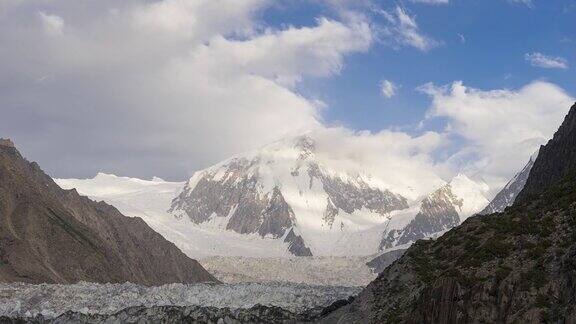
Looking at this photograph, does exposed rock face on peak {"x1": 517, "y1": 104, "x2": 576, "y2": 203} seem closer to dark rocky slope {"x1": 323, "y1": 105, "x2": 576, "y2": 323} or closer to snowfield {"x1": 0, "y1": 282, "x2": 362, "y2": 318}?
dark rocky slope {"x1": 323, "y1": 105, "x2": 576, "y2": 323}

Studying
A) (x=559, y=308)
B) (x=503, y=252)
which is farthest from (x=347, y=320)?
(x=559, y=308)

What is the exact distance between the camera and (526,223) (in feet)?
158

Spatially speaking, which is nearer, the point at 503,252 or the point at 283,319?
the point at 503,252

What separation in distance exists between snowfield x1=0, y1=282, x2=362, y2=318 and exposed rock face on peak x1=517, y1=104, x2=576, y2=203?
31.5 m

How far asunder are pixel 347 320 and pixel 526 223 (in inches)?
643

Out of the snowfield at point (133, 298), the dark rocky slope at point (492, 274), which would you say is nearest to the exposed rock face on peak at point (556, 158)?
the dark rocky slope at point (492, 274)

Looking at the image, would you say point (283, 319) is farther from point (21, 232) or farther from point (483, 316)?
point (21, 232)

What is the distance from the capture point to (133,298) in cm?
10031

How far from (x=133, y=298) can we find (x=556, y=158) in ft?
205

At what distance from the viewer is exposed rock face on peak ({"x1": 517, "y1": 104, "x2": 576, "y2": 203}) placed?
82463mm

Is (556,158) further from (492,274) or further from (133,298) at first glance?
(133,298)

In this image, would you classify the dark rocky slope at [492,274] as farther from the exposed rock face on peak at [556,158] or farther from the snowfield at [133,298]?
the snowfield at [133,298]

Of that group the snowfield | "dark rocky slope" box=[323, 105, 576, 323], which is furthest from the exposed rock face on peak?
the snowfield

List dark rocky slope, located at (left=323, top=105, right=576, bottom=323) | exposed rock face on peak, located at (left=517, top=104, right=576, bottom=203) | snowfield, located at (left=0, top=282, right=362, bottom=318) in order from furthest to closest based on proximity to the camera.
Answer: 1. snowfield, located at (left=0, top=282, right=362, bottom=318)
2. exposed rock face on peak, located at (left=517, top=104, right=576, bottom=203)
3. dark rocky slope, located at (left=323, top=105, right=576, bottom=323)
